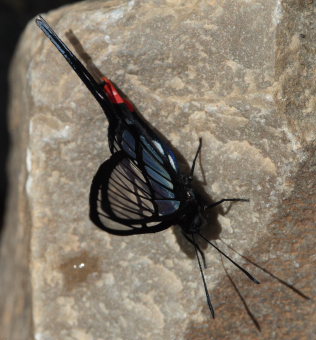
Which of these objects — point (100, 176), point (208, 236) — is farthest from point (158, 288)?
point (100, 176)

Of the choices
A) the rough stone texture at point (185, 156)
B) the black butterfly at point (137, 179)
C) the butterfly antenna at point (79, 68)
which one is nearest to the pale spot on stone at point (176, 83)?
the rough stone texture at point (185, 156)

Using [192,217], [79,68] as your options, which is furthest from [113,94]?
[192,217]

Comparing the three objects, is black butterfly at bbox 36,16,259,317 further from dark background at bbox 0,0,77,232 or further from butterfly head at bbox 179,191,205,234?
dark background at bbox 0,0,77,232

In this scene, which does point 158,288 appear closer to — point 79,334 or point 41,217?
point 79,334

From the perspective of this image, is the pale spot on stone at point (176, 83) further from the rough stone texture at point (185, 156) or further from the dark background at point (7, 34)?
the dark background at point (7, 34)

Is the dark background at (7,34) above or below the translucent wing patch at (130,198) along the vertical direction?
above

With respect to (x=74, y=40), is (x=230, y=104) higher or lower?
lower
